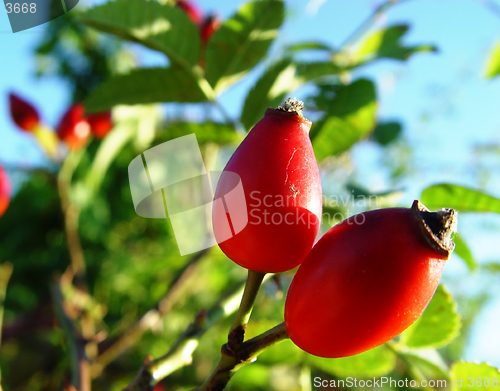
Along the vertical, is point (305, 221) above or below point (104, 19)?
below

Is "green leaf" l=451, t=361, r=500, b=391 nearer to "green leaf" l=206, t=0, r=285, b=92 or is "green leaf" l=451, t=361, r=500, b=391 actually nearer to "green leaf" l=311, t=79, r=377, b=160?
"green leaf" l=311, t=79, r=377, b=160

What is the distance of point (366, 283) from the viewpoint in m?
0.42

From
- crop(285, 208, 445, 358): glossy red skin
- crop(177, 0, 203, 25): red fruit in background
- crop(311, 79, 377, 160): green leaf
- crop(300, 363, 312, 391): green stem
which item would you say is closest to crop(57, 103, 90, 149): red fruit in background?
crop(177, 0, 203, 25): red fruit in background

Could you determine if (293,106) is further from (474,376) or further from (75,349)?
(75,349)

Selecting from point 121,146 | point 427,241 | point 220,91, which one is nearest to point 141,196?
point 220,91

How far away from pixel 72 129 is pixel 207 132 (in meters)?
0.86

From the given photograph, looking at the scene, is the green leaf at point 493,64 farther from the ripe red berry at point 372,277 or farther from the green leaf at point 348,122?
the ripe red berry at point 372,277

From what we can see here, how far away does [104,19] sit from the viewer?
31.8 inches

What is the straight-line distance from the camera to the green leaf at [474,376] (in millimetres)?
605

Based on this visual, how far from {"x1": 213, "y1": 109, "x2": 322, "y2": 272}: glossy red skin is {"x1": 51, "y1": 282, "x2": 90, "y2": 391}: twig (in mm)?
645

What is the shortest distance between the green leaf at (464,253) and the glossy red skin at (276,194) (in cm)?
46

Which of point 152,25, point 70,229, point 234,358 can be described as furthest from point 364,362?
point 70,229

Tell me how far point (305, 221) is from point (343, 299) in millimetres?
97

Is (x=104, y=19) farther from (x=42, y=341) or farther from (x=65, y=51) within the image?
(x=65, y=51)
